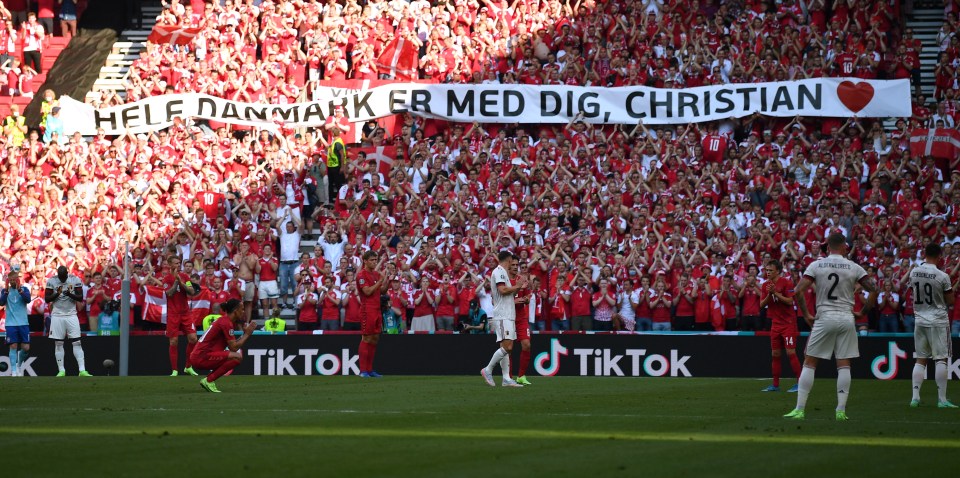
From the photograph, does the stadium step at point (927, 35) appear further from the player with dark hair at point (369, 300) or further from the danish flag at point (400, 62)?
the player with dark hair at point (369, 300)

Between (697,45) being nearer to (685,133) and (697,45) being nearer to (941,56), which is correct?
(685,133)

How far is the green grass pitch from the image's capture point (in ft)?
34.2

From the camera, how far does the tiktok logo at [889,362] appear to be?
82.5ft

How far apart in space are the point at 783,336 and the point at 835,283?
281 inches

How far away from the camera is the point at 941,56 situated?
3306 centimetres

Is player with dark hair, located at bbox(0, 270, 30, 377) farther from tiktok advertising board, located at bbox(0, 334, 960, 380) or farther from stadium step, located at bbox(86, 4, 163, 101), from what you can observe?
stadium step, located at bbox(86, 4, 163, 101)

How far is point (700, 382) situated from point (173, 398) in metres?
9.37

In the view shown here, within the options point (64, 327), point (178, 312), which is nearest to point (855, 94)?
point (178, 312)

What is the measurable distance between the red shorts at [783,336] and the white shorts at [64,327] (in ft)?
43.5

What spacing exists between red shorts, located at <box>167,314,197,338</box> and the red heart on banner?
1693 centimetres

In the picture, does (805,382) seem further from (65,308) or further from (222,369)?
(65,308)

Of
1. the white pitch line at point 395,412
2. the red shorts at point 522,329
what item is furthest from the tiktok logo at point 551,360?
the white pitch line at point 395,412

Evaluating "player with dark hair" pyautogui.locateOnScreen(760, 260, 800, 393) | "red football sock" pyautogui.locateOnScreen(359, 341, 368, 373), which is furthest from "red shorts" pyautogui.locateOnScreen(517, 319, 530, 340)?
"player with dark hair" pyautogui.locateOnScreen(760, 260, 800, 393)

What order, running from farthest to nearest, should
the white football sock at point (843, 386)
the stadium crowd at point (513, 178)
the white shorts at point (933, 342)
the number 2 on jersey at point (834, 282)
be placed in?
the stadium crowd at point (513, 178), the white shorts at point (933, 342), the white football sock at point (843, 386), the number 2 on jersey at point (834, 282)
